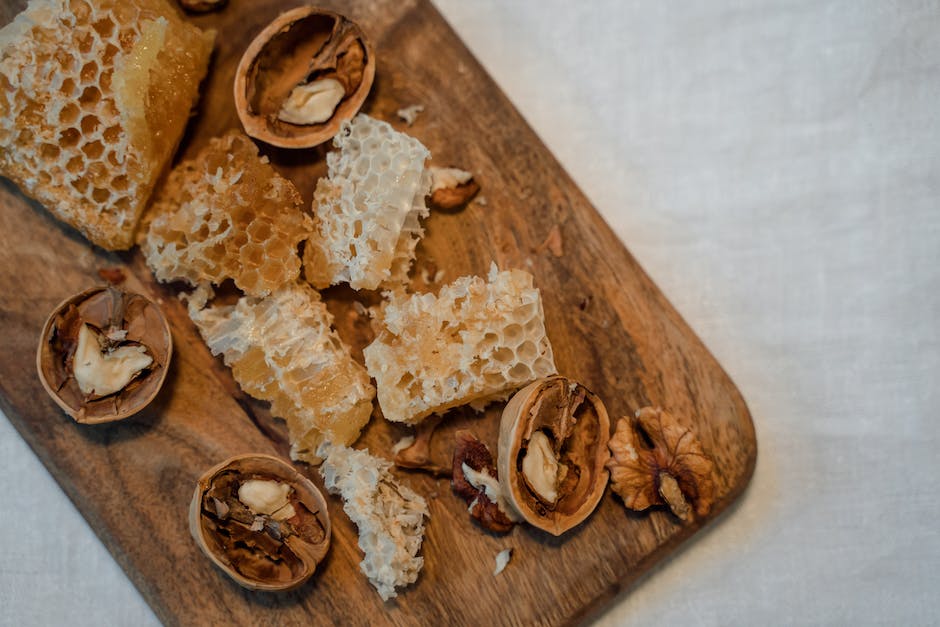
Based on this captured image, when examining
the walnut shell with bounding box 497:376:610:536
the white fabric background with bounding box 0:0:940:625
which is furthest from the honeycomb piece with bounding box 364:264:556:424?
the white fabric background with bounding box 0:0:940:625

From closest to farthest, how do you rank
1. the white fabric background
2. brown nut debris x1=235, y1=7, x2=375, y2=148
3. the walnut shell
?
the walnut shell → brown nut debris x1=235, y1=7, x2=375, y2=148 → the white fabric background

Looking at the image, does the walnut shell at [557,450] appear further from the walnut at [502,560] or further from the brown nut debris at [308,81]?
the brown nut debris at [308,81]

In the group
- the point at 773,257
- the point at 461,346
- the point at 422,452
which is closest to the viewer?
the point at 461,346

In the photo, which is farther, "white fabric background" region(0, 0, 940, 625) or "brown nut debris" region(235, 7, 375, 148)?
"white fabric background" region(0, 0, 940, 625)

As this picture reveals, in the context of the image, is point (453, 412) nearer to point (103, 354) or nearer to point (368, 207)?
point (368, 207)

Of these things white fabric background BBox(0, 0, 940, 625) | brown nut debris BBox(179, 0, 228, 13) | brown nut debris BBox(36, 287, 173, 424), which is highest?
brown nut debris BBox(179, 0, 228, 13)

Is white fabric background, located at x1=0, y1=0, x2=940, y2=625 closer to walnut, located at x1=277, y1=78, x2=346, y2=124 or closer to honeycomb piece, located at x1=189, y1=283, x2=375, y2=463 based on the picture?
walnut, located at x1=277, y1=78, x2=346, y2=124

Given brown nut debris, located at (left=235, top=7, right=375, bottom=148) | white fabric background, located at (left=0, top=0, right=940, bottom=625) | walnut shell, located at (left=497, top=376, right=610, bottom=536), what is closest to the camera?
Result: walnut shell, located at (left=497, top=376, right=610, bottom=536)

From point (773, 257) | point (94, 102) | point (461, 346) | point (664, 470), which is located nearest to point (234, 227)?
point (94, 102)
